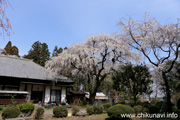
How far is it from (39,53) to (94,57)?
27920 mm

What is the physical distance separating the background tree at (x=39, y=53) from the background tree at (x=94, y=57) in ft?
72.8

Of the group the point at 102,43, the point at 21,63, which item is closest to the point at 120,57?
the point at 102,43

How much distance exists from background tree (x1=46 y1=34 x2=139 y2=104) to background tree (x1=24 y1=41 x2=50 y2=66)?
72.8ft

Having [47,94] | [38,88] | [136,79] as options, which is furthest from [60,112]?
[38,88]

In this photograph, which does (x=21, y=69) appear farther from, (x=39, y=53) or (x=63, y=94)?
(x=39, y=53)

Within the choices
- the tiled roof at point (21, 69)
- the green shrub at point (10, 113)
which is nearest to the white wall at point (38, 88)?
the tiled roof at point (21, 69)

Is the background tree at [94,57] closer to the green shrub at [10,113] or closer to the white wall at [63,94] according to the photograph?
the white wall at [63,94]

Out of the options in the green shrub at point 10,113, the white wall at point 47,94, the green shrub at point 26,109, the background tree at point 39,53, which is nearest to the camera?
the green shrub at point 10,113

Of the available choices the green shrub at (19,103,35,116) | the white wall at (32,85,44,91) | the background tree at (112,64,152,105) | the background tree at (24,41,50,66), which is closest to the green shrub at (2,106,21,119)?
the green shrub at (19,103,35,116)

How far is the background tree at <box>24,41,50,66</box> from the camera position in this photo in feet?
126

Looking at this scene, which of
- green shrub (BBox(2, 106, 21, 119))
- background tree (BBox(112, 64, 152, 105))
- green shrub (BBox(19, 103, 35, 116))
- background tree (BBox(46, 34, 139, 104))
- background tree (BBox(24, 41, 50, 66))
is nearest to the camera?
green shrub (BBox(2, 106, 21, 119))

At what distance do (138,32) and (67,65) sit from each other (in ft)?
29.0

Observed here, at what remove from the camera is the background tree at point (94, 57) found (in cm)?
1609

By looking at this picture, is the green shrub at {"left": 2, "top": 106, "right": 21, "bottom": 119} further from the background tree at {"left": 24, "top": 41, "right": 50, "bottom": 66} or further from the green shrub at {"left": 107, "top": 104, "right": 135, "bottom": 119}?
the background tree at {"left": 24, "top": 41, "right": 50, "bottom": 66}
